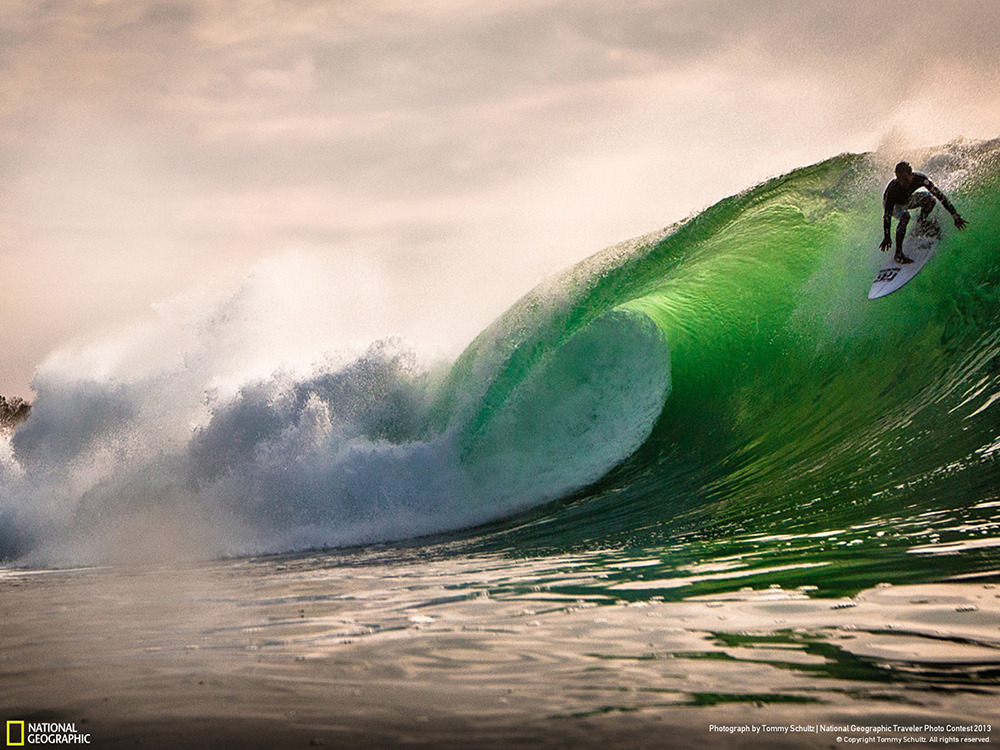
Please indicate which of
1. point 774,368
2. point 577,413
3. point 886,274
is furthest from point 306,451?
point 886,274

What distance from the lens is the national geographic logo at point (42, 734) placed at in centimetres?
268

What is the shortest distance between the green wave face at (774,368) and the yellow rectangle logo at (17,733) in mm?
4238

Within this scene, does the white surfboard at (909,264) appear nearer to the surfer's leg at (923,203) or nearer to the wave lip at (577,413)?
the surfer's leg at (923,203)

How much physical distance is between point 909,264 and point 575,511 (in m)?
4.01

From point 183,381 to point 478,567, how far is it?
732cm

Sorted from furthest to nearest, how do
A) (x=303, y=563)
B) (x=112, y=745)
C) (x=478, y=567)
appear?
(x=303, y=563), (x=478, y=567), (x=112, y=745)

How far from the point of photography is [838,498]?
20.8ft

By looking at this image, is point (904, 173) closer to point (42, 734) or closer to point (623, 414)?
point (623, 414)

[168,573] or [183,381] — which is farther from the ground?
[183,381]

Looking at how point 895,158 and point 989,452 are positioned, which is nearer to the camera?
point 989,452

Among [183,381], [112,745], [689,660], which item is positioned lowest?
[689,660]

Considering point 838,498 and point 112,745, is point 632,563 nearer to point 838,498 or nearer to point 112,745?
point 838,498

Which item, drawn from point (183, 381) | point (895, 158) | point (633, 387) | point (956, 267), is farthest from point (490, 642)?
point (183, 381)

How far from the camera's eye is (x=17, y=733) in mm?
2760
